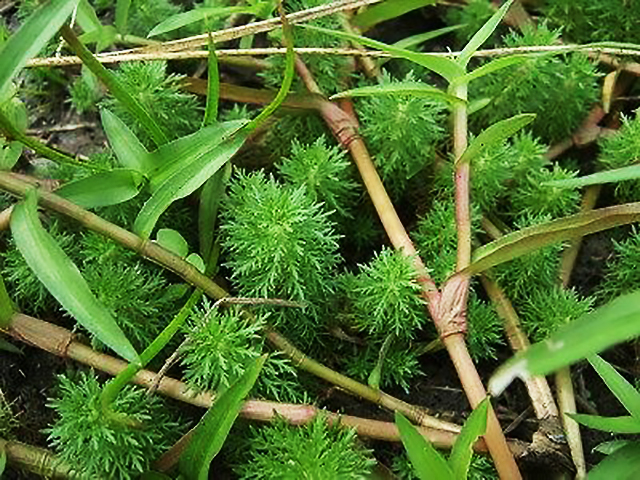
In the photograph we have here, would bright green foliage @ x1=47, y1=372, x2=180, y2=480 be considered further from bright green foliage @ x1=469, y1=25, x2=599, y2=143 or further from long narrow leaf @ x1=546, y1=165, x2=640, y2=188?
bright green foliage @ x1=469, y1=25, x2=599, y2=143

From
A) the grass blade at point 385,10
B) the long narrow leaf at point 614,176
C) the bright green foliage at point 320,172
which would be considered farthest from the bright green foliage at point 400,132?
the long narrow leaf at point 614,176

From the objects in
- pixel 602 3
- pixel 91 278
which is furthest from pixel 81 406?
pixel 602 3

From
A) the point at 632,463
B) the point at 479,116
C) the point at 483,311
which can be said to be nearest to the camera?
the point at 632,463

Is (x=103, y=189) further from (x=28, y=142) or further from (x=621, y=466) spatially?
(x=621, y=466)

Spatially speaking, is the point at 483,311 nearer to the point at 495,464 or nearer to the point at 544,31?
the point at 495,464

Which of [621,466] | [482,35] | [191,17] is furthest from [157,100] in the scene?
[621,466]

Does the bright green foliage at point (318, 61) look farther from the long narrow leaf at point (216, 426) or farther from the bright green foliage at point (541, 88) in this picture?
the long narrow leaf at point (216, 426)
